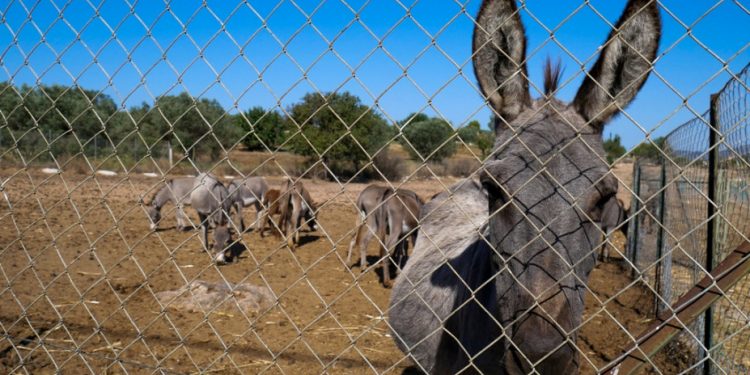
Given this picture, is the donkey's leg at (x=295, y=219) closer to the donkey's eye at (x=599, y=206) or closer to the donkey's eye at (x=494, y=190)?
the donkey's eye at (x=494, y=190)

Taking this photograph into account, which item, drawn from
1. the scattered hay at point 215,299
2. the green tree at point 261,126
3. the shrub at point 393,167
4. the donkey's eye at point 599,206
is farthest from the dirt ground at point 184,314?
the shrub at point 393,167

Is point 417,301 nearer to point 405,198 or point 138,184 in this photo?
point 405,198

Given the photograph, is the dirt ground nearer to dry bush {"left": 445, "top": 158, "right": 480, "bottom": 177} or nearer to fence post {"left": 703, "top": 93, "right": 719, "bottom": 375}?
fence post {"left": 703, "top": 93, "right": 719, "bottom": 375}

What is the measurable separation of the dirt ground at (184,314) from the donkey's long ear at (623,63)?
780mm

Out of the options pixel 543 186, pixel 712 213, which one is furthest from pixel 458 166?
pixel 543 186

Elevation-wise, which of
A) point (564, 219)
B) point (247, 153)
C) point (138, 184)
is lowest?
point (564, 219)

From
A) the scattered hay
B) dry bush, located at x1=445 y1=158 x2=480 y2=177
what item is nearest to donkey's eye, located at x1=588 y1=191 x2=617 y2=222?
the scattered hay

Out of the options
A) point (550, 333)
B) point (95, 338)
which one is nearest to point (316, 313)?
point (95, 338)

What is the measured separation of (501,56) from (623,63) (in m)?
0.50

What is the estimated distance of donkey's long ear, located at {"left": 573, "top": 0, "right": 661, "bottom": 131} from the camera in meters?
1.92

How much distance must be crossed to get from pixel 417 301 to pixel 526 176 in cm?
222

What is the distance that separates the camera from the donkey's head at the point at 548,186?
6.31ft

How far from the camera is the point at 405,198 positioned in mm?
10070

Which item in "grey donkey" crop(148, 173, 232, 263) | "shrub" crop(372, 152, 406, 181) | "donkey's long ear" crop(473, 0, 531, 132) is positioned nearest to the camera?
"donkey's long ear" crop(473, 0, 531, 132)
